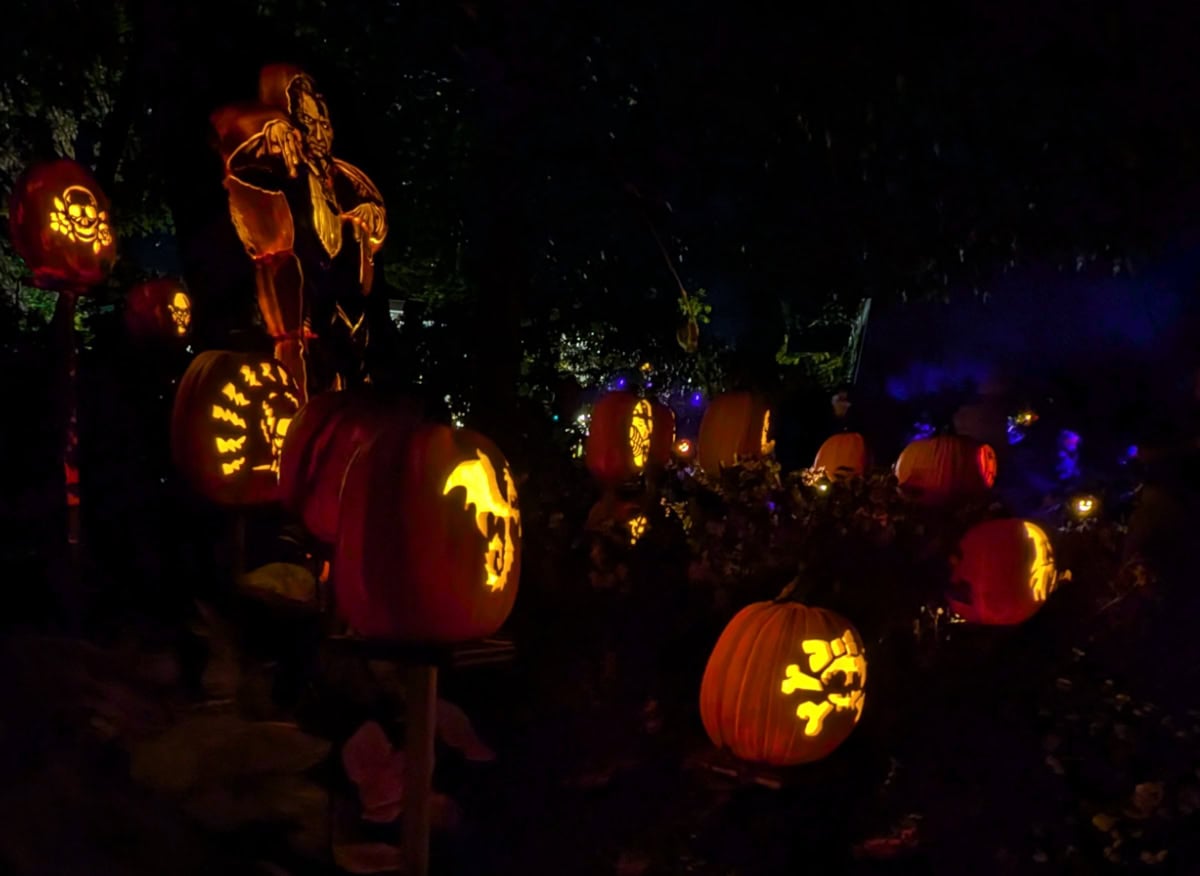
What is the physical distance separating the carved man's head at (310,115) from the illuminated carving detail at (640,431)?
250 centimetres

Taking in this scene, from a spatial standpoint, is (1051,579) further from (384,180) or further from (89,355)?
(89,355)

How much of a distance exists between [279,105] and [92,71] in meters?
3.26

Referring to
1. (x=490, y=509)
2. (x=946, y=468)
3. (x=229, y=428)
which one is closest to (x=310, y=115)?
(x=229, y=428)

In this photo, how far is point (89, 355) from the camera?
5531mm

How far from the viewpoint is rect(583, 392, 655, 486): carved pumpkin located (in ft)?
18.6

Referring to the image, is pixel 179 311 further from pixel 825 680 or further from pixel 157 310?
pixel 825 680

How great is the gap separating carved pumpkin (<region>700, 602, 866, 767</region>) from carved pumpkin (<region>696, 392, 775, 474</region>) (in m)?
3.00

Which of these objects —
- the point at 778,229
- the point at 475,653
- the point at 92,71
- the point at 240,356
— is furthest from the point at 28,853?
the point at 92,71

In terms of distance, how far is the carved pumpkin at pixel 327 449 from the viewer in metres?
2.60

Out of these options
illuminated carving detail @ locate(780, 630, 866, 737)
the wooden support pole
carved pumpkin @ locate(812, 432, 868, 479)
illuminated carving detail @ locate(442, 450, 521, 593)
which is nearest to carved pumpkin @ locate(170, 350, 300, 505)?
illuminated carving detail @ locate(442, 450, 521, 593)

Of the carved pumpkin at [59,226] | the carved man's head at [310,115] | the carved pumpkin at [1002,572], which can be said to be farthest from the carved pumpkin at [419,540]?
the carved pumpkin at [59,226]

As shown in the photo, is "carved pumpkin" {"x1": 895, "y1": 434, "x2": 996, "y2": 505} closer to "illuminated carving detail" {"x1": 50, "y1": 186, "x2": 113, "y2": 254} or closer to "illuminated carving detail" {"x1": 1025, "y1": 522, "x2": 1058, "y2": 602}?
"illuminated carving detail" {"x1": 1025, "y1": 522, "x2": 1058, "y2": 602}

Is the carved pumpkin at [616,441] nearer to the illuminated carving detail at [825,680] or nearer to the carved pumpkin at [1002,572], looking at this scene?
the carved pumpkin at [1002,572]

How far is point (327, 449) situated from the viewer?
263cm
